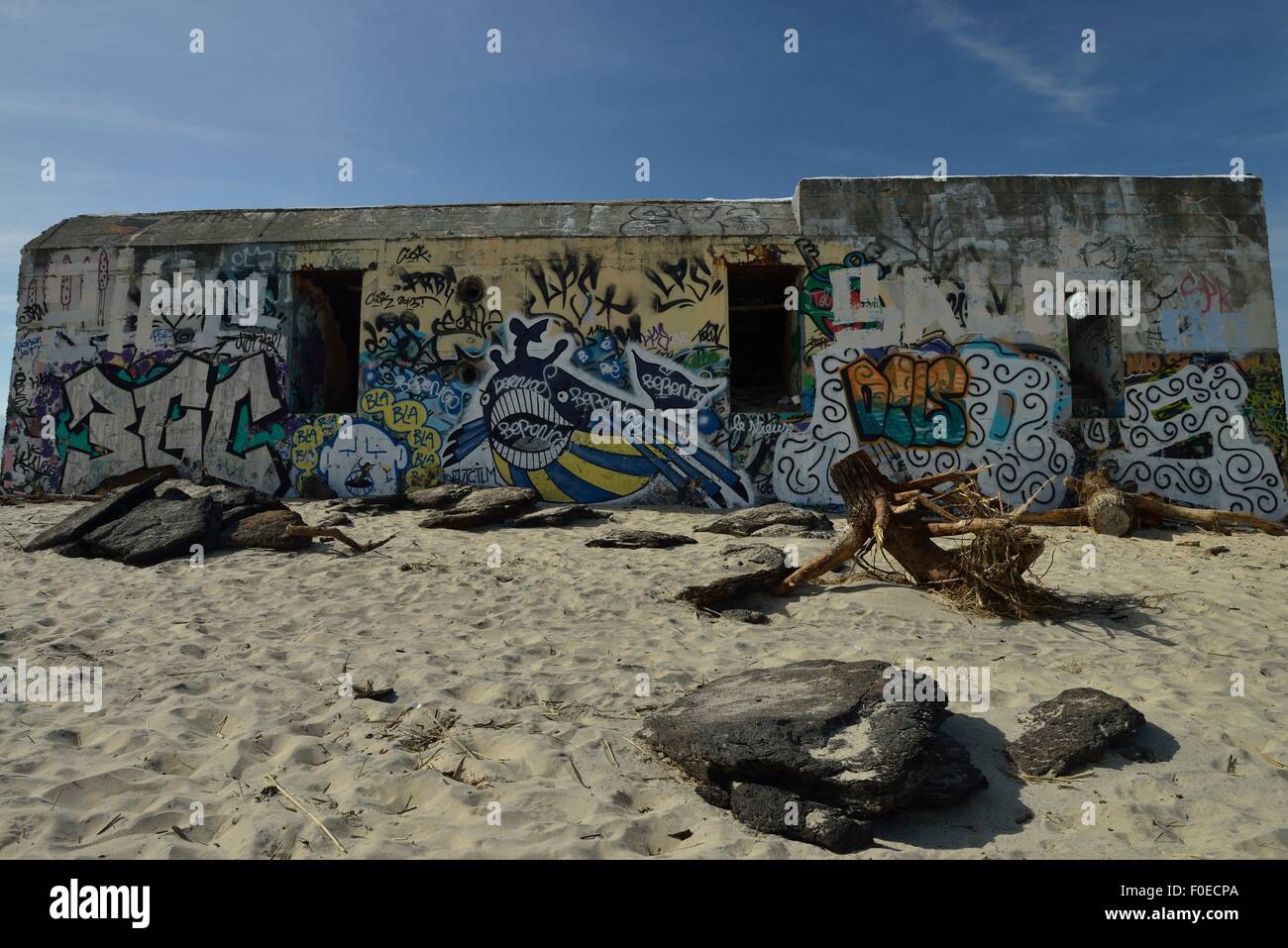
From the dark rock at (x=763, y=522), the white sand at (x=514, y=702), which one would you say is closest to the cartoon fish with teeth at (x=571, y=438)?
the dark rock at (x=763, y=522)

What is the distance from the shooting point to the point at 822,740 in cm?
310

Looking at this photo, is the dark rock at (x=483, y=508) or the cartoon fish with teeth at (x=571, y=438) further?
the cartoon fish with teeth at (x=571, y=438)

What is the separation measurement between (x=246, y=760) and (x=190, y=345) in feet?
31.9

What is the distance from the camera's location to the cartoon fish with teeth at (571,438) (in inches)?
411

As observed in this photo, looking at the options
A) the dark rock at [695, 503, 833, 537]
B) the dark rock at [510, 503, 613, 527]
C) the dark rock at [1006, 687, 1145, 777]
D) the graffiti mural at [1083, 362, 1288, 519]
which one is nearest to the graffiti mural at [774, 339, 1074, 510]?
the graffiti mural at [1083, 362, 1288, 519]

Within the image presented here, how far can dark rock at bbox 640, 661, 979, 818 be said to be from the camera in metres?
2.90

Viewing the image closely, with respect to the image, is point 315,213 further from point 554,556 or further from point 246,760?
point 246,760

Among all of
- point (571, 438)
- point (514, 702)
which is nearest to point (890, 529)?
Answer: point (514, 702)

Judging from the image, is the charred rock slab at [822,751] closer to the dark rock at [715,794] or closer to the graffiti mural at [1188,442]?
the dark rock at [715,794]

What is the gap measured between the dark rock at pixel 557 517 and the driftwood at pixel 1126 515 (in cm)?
502

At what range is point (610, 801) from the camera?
9.75ft

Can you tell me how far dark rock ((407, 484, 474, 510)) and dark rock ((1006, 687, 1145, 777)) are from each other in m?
7.21

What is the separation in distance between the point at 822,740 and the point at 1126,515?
24.5 feet

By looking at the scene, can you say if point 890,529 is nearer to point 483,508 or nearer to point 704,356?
point 483,508
